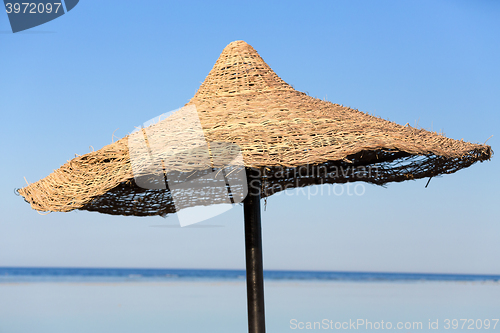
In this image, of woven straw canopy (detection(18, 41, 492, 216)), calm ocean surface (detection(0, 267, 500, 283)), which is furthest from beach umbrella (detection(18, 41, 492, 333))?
calm ocean surface (detection(0, 267, 500, 283))

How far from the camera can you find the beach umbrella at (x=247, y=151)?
1845mm

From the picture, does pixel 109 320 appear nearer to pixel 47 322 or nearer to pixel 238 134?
pixel 47 322

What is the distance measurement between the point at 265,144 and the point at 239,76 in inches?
29.4

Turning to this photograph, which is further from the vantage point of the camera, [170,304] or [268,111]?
[170,304]

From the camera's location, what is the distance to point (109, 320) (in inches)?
233

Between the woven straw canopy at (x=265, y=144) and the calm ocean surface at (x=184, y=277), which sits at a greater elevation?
the woven straw canopy at (x=265, y=144)

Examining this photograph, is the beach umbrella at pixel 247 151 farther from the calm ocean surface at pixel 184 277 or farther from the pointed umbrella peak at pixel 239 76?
the calm ocean surface at pixel 184 277

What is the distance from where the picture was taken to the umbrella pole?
236cm

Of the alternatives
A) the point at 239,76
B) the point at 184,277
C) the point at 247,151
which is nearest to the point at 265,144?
the point at 247,151

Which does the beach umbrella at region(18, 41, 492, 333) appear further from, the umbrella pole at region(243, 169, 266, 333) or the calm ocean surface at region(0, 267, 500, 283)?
the calm ocean surface at region(0, 267, 500, 283)

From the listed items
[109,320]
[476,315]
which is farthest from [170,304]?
[476,315]

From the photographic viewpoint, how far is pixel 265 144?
6.13 feet

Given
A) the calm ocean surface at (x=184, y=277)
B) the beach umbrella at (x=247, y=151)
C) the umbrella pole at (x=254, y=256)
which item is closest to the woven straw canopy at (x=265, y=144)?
the beach umbrella at (x=247, y=151)

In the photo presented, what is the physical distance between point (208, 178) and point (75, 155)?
2.50ft
